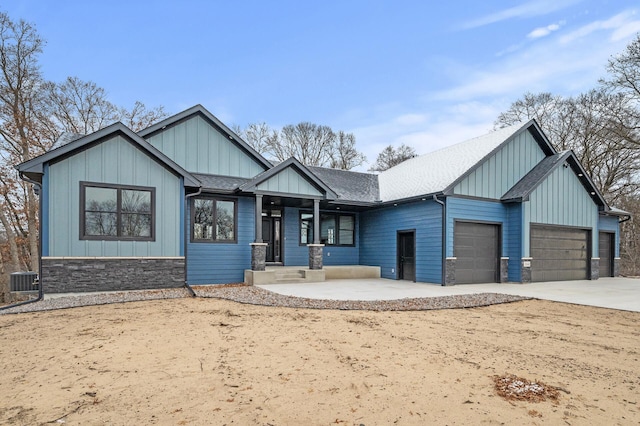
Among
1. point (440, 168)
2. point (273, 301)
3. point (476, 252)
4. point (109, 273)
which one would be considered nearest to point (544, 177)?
point (440, 168)

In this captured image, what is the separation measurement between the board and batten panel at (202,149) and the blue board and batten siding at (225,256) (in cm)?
131

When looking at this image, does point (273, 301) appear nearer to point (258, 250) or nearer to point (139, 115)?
point (258, 250)

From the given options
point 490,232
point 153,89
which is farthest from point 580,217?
point 153,89

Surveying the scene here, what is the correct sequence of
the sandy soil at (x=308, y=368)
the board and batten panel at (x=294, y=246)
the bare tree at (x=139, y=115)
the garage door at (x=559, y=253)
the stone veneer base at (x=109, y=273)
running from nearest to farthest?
the sandy soil at (x=308, y=368), the stone veneer base at (x=109, y=273), the garage door at (x=559, y=253), the board and batten panel at (x=294, y=246), the bare tree at (x=139, y=115)

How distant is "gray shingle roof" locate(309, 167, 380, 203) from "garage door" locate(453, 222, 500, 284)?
12.1 feet

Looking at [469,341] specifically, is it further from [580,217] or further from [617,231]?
[617,231]

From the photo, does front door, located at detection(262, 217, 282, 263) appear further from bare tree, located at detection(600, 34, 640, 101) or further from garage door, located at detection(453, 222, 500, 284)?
bare tree, located at detection(600, 34, 640, 101)

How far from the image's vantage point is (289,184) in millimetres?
12672

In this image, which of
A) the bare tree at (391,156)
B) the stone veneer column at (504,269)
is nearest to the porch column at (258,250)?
the stone veneer column at (504,269)

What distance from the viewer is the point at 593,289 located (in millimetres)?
12211

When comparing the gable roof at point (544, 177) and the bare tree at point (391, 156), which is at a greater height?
the bare tree at point (391, 156)

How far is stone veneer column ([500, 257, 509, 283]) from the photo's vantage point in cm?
1377

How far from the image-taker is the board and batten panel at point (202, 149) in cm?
1245

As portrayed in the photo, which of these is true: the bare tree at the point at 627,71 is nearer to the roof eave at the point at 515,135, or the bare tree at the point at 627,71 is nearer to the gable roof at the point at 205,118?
the roof eave at the point at 515,135
